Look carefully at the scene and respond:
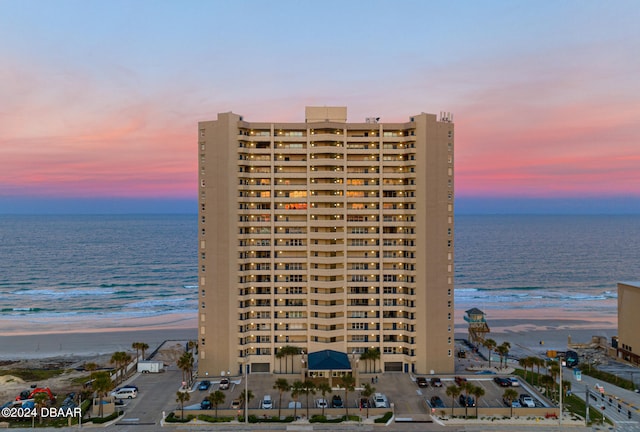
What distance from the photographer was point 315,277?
7081cm

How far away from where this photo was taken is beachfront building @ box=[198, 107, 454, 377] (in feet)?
224

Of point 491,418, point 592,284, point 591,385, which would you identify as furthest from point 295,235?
point 592,284

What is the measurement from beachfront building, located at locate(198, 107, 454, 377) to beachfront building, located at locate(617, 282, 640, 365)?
36.1 m

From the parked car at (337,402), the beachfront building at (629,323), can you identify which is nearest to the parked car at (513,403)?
the parked car at (337,402)

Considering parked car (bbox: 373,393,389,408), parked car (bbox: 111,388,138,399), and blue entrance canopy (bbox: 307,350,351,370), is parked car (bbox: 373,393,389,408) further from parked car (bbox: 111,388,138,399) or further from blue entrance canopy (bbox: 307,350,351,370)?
parked car (bbox: 111,388,138,399)

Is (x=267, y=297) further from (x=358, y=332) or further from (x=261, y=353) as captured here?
(x=358, y=332)

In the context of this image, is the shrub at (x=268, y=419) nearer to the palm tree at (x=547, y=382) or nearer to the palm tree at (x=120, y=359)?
the palm tree at (x=120, y=359)

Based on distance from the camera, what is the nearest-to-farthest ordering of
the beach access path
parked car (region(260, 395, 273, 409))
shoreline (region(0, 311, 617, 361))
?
the beach access path → parked car (region(260, 395, 273, 409)) → shoreline (region(0, 311, 617, 361))

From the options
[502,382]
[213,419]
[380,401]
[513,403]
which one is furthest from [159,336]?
[513,403]

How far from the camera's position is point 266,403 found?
185 feet

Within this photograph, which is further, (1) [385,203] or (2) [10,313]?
(2) [10,313]

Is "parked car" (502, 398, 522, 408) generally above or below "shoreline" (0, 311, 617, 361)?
above

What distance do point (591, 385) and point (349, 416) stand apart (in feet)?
134

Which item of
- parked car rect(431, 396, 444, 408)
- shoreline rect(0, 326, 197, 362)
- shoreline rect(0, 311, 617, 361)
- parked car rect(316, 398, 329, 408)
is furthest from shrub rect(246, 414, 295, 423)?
shoreline rect(0, 311, 617, 361)
